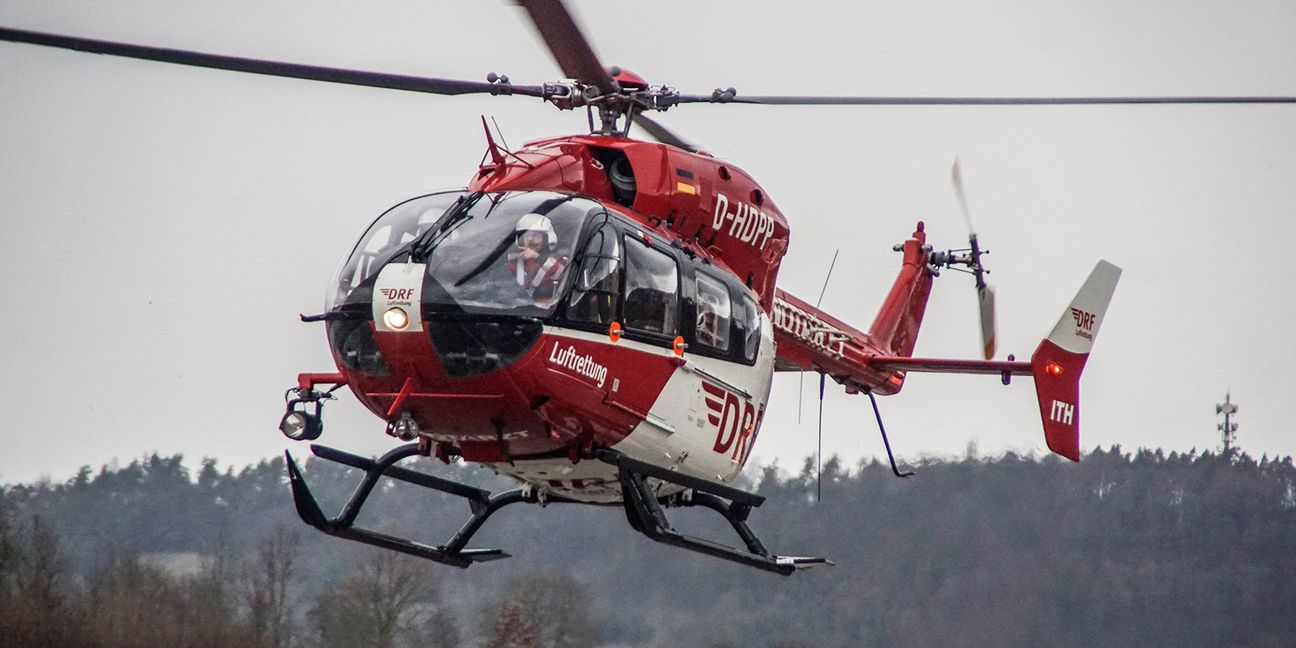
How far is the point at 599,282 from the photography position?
10109 millimetres

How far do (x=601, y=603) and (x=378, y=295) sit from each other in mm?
14146

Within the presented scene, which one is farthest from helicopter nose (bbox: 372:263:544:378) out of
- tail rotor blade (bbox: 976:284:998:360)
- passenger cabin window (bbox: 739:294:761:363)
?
tail rotor blade (bbox: 976:284:998:360)

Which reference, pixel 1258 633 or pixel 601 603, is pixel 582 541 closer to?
pixel 601 603

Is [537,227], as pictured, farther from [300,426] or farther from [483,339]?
[300,426]

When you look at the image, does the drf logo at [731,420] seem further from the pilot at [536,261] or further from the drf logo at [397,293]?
the drf logo at [397,293]

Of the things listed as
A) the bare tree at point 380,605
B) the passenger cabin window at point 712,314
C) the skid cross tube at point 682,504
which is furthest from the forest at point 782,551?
the passenger cabin window at point 712,314

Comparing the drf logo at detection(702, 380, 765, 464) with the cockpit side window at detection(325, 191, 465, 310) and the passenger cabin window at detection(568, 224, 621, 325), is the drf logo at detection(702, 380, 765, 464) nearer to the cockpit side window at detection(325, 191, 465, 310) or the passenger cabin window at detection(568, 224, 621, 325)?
the passenger cabin window at detection(568, 224, 621, 325)

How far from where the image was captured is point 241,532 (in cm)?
2434

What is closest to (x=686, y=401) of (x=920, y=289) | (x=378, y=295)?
(x=378, y=295)

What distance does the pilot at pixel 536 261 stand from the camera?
9.89 meters

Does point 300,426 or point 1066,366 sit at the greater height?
point 1066,366

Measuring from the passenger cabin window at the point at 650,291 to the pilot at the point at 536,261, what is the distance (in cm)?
57

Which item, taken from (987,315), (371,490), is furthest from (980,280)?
(371,490)

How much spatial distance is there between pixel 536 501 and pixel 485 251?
279 centimetres
